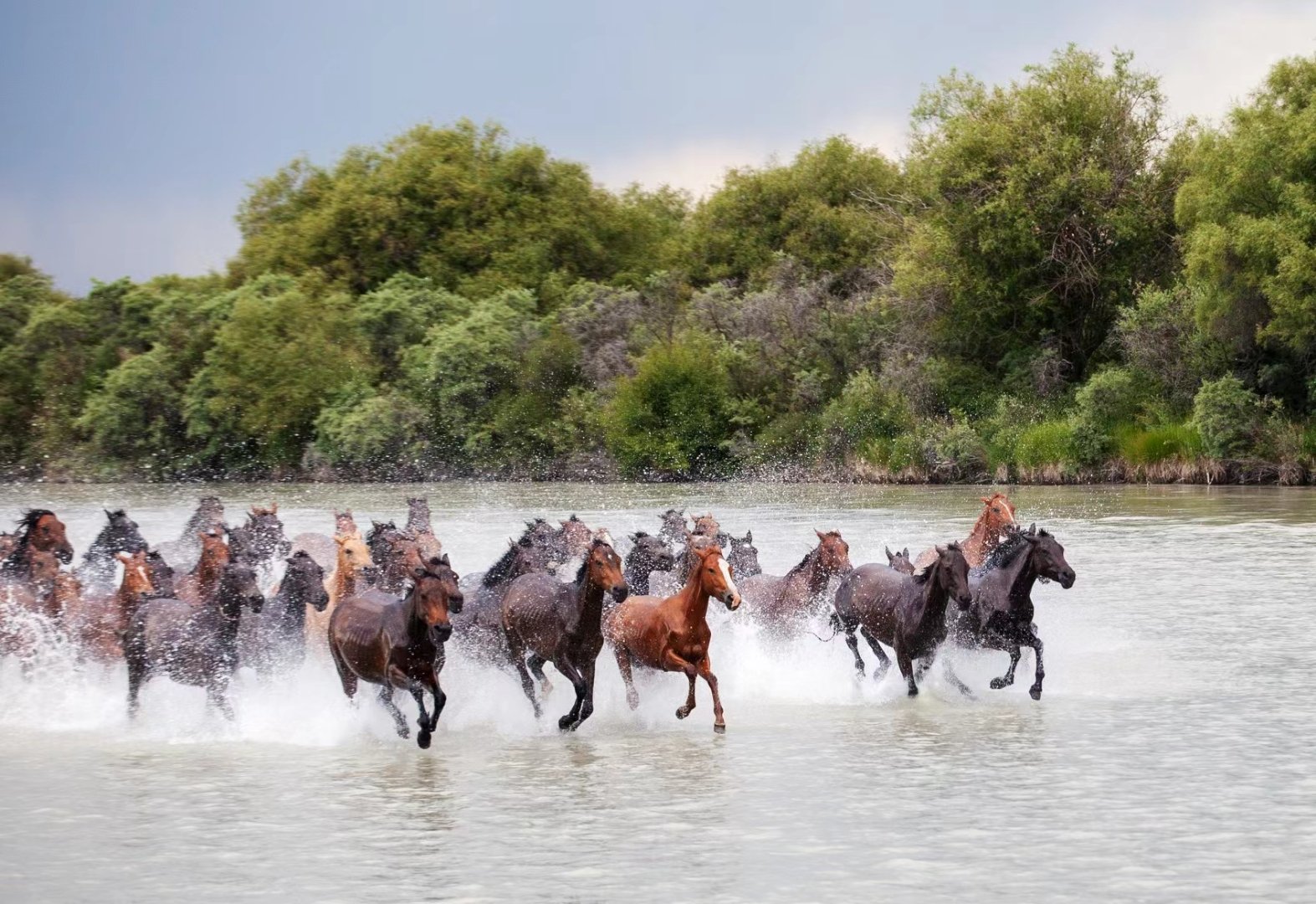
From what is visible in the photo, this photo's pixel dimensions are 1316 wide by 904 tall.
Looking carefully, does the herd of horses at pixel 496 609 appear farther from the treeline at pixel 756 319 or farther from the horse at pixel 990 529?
the treeline at pixel 756 319

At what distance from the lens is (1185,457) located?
129ft

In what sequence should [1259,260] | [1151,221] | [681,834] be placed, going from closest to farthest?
[681,834] → [1259,260] → [1151,221]

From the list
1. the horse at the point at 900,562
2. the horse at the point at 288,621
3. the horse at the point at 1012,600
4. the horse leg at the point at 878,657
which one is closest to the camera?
the horse at the point at 288,621

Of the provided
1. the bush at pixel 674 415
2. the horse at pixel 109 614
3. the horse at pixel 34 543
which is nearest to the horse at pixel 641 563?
the horse at pixel 109 614

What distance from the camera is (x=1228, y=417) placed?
3791 centimetres

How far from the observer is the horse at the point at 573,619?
10.7 meters

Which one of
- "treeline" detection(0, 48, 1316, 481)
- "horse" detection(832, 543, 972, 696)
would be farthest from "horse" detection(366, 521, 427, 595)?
"treeline" detection(0, 48, 1316, 481)

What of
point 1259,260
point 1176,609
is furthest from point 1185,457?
point 1176,609

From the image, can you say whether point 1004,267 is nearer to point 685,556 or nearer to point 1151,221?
point 1151,221

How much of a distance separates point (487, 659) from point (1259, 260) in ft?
92.1

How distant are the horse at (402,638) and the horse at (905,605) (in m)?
3.43

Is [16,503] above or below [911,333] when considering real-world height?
below

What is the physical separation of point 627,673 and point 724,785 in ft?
7.06

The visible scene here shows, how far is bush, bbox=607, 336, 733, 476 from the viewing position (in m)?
49.7
